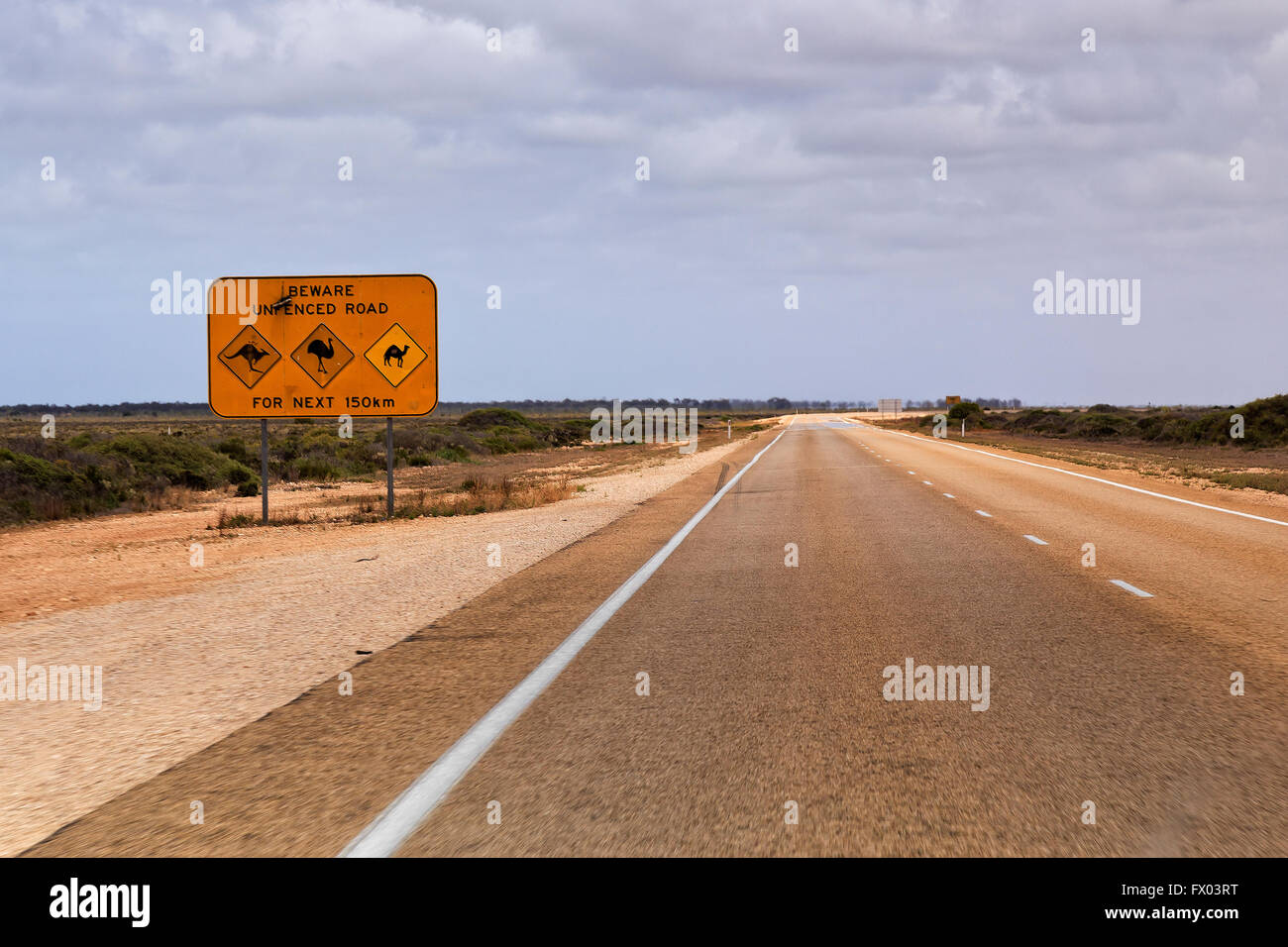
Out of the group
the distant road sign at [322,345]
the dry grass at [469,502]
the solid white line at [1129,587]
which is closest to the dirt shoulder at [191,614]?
the dry grass at [469,502]

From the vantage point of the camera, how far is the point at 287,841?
467 centimetres

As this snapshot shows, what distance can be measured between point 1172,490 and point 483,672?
23023mm

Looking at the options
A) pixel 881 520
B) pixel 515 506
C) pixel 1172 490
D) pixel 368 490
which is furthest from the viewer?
pixel 368 490

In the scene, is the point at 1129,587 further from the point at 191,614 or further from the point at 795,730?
the point at 191,614

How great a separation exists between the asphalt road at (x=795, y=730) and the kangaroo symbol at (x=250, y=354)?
1080cm

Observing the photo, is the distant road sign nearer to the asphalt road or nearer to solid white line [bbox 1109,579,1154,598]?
the asphalt road

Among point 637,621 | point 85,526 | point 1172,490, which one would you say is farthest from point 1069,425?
point 637,621

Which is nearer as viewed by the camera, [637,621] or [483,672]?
[483,672]

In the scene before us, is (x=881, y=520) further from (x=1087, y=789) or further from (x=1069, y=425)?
(x=1069, y=425)

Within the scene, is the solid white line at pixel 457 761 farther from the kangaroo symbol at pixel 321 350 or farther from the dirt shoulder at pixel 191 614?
the kangaroo symbol at pixel 321 350

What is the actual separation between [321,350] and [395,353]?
136 centimetres

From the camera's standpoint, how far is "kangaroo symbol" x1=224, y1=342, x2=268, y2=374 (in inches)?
834

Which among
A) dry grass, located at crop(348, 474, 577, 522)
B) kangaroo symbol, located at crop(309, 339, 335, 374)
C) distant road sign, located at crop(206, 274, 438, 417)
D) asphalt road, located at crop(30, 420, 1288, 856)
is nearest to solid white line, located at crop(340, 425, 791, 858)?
asphalt road, located at crop(30, 420, 1288, 856)

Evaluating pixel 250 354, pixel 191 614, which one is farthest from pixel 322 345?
pixel 191 614
